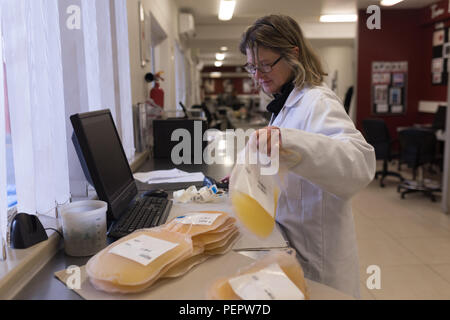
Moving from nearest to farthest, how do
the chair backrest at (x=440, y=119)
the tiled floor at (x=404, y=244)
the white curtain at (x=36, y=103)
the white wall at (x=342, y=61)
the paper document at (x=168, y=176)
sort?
the white curtain at (x=36, y=103) < the paper document at (x=168, y=176) < the tiled floor at (x=404, y=244) < the chair backrest at (x=440, y=119) < the white wall at (x=342, y=61)

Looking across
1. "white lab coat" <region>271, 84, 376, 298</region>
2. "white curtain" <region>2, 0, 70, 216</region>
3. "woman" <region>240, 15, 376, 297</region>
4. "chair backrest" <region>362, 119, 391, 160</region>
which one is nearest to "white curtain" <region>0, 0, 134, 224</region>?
"white curtain" <region>2, 0, 70, 216</region>

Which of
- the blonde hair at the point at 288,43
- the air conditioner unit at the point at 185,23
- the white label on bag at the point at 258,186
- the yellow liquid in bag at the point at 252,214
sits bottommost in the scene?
the yellow liquid in bag at the point at 252,214

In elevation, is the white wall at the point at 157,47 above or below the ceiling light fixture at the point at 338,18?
below

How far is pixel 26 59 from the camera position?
4.18ft

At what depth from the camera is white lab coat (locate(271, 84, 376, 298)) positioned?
47.1 inches

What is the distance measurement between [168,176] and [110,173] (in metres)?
0.94

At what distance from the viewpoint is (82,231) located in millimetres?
1137

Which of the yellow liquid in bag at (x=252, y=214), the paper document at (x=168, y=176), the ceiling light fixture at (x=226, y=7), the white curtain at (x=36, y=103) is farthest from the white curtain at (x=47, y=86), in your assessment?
the ceiling light fixture at (x=226, y=7)

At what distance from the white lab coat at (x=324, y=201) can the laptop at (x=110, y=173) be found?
0.49 m

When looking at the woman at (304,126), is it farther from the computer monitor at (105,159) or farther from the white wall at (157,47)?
the white wall at (157,47)

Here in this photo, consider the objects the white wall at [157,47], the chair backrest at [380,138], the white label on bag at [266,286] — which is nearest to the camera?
the white label on bag at [266,286]

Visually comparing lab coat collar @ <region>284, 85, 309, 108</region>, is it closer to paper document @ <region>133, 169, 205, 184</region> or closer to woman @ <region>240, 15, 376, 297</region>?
woman @ <region>240, 15, 376, 297</region>

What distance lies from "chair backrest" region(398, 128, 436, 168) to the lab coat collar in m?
4.37

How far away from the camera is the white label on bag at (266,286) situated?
81 cm
